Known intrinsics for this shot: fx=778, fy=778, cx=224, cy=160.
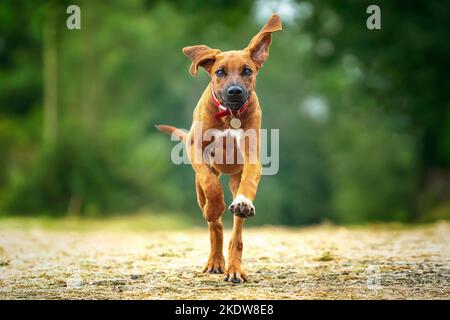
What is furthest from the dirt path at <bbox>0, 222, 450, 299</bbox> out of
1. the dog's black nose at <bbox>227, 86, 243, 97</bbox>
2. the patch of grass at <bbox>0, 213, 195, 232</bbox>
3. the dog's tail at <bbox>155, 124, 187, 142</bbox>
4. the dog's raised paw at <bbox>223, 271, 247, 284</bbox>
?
the patch of grass at <bbox>0, 213, 195, 232</bbox>

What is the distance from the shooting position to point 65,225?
54.6 ft

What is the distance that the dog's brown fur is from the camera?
24.7ft

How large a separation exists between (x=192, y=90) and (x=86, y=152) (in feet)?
30.5

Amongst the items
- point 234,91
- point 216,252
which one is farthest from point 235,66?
point 216,252

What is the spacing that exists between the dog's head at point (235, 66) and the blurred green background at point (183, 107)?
12.1m

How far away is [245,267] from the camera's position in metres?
8.77

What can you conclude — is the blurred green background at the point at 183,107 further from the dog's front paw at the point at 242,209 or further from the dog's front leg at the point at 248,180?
the dog's front paw at the point at 242,209

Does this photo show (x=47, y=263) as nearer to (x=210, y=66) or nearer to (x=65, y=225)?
(x=210, y=66)

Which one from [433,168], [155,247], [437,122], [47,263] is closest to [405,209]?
[433,168]

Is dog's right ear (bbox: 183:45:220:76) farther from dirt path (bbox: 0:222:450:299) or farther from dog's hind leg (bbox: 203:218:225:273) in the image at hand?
dirt path (bbox: 0:222:450:299)

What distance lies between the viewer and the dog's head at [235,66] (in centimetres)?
760

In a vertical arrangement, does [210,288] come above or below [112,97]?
below

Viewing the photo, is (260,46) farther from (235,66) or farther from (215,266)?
(215,266)

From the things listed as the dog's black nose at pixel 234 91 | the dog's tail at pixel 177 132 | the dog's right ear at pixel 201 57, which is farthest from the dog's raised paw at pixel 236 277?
the dog's right ear at pixel 201 57
